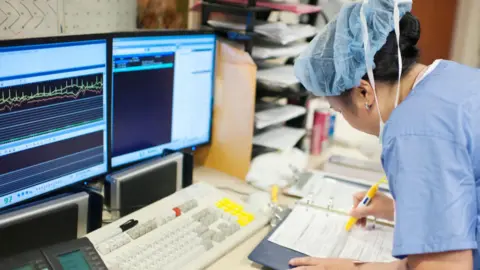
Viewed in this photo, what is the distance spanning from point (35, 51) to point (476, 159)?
86cm

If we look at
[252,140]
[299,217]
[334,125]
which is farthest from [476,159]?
[334,125]

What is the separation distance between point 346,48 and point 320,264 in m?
0.46

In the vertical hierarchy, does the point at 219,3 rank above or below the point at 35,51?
above

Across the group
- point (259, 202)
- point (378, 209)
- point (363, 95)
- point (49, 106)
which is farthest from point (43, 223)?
point (378, 209)

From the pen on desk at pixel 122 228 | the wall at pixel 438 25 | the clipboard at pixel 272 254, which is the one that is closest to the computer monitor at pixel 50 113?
the pen on desk at pixel 122 228

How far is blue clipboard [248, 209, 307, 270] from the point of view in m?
1.08

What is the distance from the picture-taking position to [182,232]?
1134mm

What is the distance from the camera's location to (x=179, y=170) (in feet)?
4.54

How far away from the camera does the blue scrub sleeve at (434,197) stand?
0.79 m

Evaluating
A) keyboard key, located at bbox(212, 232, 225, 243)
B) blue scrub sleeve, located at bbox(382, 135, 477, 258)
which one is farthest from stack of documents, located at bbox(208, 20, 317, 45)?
blue scrub sleeve, located at bbox(382, 135, 477, 258)

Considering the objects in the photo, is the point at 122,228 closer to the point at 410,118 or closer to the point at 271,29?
the point at 410,118

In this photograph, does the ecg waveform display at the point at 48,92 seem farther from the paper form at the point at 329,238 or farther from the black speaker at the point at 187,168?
the paper form at the point at 329,238

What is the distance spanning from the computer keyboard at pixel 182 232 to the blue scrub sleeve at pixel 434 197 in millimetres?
445

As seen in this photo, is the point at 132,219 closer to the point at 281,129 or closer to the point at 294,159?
the point at 294,159
